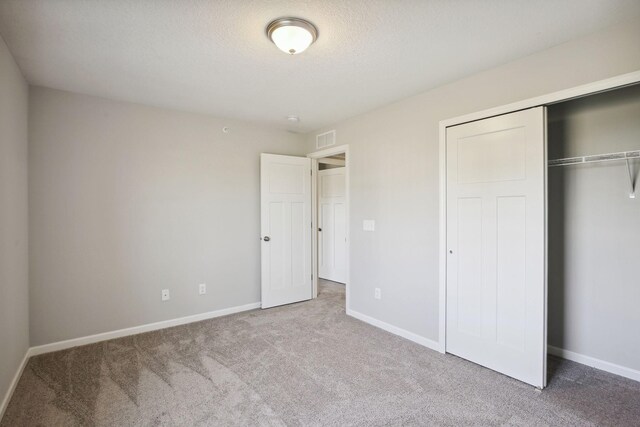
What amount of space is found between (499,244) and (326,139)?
2.54 meters

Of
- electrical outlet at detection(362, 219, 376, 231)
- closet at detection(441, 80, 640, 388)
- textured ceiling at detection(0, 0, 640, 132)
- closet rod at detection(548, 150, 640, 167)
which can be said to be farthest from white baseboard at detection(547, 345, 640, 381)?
textured ceiling at detection(0, 0, 640, 132)

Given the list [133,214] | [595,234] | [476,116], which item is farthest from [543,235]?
[133,214]

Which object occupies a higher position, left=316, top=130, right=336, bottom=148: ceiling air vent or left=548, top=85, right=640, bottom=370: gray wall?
left=316, top=130, right=336, bottom=148: ceiling air vent

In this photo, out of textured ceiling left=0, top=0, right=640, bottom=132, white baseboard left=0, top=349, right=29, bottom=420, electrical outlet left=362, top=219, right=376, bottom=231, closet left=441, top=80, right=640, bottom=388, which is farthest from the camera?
electrical outlet left=362, top=219, right=376, bottom=231

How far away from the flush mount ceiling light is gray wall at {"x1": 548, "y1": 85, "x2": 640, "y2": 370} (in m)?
2.23

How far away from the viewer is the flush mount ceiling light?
190 centimetres

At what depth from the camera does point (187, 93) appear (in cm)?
307

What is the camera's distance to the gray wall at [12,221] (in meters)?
2.13

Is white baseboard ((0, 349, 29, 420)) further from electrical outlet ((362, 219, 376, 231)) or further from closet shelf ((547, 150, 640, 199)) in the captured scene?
closet shelf ((547, 150, 640, 199))

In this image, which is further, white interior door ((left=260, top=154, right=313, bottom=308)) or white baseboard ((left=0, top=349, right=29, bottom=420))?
white interior door ((left=260, top=154, right=313, bottom=308))

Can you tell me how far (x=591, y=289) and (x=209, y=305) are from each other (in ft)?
12.5

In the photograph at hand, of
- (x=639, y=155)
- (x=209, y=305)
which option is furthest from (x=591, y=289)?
(x=209, y=305)

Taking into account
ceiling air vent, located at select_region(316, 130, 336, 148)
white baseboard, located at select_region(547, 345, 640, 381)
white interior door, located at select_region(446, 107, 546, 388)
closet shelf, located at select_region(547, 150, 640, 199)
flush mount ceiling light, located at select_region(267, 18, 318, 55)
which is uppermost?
flush mount ceiling light, located at select_region(267, 18, 318, 55)

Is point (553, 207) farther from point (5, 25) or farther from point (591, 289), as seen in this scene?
point (5, 25)
